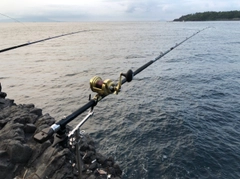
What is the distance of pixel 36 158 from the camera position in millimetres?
7258

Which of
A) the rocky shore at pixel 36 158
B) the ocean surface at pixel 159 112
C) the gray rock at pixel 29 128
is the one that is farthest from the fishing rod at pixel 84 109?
the ocean surface at pixel 159 112

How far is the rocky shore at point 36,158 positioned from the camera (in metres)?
6.76

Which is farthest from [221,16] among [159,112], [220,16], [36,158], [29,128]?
[36,158]

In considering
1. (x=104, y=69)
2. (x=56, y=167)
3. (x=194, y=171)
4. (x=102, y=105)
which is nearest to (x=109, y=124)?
(x=102, y=105)

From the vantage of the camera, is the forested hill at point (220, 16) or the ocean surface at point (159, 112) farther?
the forested hill at point (220, 16)

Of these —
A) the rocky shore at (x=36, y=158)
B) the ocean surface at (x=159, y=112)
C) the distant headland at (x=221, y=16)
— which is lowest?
the distant headland at (x=221, y=16)

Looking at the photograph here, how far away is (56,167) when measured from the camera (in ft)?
22.8

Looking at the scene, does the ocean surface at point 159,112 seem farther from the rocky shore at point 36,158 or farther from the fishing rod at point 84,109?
the fishing rod at point 84,109

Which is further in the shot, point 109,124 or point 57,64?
point 57,64

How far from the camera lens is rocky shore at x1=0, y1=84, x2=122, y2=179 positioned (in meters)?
6.76

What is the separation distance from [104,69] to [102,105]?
1165cm

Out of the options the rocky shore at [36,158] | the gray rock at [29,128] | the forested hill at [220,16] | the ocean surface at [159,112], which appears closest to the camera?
the rocky shore at [36,158]

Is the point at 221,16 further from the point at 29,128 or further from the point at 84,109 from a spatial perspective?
the point at 84,109

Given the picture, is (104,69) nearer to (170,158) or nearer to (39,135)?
(170,158)
